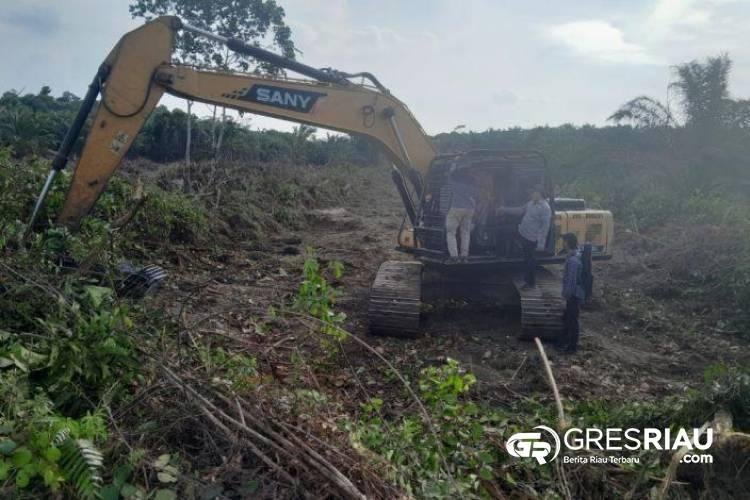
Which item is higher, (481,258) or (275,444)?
(481,258)

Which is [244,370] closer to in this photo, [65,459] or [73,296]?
[65,459]

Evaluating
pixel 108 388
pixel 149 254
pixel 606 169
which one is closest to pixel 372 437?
pixel 108 388

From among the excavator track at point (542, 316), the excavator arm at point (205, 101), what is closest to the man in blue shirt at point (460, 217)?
the excavator arm at point (205, 101)

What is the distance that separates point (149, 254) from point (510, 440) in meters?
6.91

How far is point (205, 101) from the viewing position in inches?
268

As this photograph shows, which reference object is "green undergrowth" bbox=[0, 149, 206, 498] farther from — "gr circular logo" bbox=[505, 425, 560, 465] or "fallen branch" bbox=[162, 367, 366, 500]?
"gr circular logo" bbox=[505, 425, 560, 465]

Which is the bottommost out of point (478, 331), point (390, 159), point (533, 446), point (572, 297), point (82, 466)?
point (478, 331)

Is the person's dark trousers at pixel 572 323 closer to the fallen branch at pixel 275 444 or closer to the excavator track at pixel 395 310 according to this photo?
the excavator track at pixel 395 310

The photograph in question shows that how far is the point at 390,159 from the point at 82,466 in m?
6.10

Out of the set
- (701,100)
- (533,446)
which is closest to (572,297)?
(533,446)

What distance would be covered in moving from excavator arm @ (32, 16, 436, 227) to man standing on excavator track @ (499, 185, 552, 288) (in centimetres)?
146

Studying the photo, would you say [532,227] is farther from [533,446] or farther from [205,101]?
[533,446]

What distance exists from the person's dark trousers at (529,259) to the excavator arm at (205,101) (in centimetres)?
159

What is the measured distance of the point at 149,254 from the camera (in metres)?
9.06
